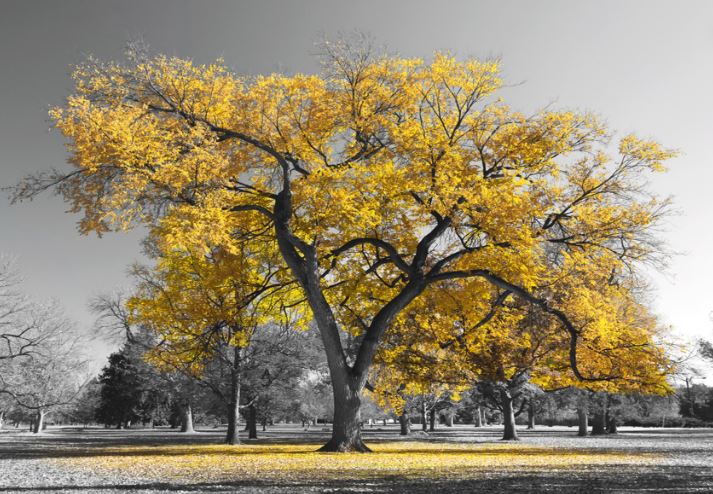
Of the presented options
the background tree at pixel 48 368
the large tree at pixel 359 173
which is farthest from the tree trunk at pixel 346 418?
the background tree at pixel 48 368

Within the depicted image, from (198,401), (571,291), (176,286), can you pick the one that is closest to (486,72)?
(571,291)

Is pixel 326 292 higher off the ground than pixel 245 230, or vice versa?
pixel 245 230

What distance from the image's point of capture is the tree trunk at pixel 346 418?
15609 mm

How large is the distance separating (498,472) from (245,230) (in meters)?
11.7

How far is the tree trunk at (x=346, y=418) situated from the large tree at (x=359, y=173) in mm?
41

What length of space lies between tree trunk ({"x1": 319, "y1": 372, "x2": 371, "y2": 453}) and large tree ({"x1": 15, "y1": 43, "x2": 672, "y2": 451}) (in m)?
0.04

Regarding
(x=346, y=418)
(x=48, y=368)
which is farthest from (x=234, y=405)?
(x=48, y=368)

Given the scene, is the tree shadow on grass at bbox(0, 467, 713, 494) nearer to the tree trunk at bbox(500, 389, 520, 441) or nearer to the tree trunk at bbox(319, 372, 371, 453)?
the tree trunk at bbox(319, 372, 371, 453)

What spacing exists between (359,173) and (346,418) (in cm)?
724

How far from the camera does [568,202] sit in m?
16.8

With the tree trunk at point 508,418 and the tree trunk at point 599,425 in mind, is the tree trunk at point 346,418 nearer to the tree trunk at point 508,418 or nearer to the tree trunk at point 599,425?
the tree trunk at point 508,418

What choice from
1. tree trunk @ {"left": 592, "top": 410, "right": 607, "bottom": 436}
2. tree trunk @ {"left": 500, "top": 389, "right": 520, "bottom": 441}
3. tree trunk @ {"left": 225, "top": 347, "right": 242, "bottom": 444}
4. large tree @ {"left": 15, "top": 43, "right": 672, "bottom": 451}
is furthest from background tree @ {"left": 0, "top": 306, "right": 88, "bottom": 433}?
tree trunk @ {"left": 592, "top": 410, "right": 607, "bottom": 436}

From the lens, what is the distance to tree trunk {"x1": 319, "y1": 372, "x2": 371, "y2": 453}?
15.6 meters

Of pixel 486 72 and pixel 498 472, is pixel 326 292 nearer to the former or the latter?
pixel 486 72
